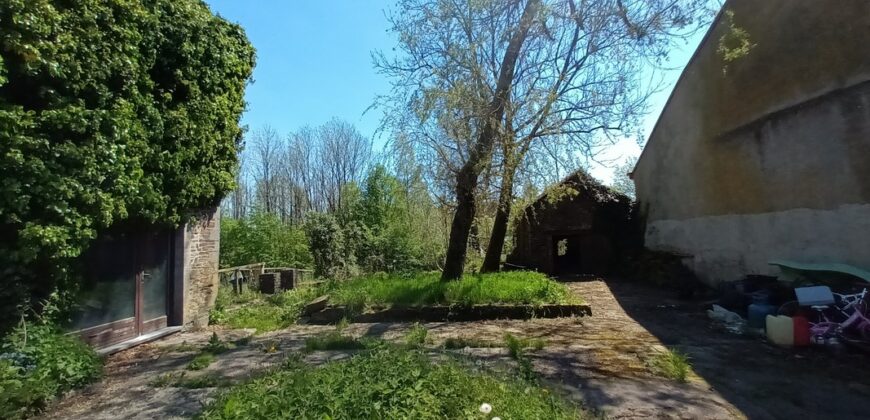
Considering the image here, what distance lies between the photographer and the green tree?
4.98m

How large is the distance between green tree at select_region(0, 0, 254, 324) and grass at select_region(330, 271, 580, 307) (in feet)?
12.1

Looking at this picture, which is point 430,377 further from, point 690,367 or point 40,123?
point 40,123

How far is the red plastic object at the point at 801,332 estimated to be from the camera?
6691 millimetres

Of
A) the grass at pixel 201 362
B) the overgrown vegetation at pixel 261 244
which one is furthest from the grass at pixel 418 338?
the overgrown vegetation at pixel 261 244

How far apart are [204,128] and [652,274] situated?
1339 cm

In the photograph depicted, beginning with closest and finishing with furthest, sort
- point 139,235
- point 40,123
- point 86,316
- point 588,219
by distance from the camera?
1. point 40,123
2. point 86,316
3. point 139,235
4. point 588,219

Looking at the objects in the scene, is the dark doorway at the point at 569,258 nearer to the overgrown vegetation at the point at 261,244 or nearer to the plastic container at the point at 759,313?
the plastic container at the point at 759,313

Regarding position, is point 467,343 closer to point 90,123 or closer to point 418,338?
point 418,338

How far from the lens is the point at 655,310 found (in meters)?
9.89

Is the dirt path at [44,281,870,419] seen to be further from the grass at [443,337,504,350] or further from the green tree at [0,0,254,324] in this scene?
the green tree at [0,0,254,324]

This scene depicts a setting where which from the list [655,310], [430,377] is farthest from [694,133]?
[430,377]

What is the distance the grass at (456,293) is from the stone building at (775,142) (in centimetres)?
468

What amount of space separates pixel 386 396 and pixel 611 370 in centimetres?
324

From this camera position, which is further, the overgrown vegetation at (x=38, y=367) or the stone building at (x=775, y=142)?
the stone building at (x=775, y=142)
